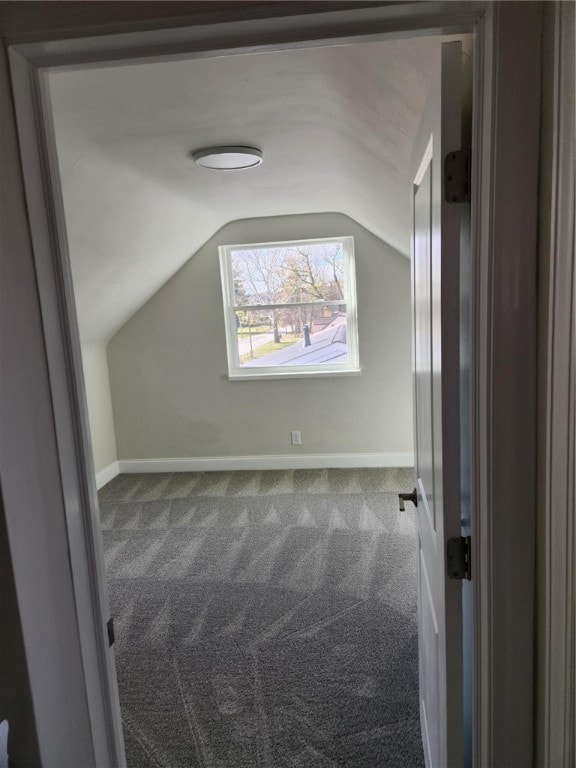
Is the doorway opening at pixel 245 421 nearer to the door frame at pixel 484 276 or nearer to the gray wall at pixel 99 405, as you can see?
the gray wall at pixel 99 405

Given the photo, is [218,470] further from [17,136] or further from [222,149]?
[17,136]

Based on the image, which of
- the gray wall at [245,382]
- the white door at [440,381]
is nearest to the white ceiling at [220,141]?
the white door at [440,381]

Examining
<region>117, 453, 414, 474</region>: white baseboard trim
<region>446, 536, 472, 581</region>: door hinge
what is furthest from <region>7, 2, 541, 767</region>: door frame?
<region>117, 453, 414, 474</region>: white baseboard trim

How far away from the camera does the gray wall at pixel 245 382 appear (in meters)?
4.50

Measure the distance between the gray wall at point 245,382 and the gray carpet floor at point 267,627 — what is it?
64cm

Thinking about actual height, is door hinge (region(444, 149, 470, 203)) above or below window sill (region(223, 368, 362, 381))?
above

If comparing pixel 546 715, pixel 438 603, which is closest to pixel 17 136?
pixel 438 603

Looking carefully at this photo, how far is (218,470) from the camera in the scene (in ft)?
16.1

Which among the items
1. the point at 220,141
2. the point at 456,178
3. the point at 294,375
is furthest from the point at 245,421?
the point at 456,178

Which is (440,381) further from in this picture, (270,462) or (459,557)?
(270,462)

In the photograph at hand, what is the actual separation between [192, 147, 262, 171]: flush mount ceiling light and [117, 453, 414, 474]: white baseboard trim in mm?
2788

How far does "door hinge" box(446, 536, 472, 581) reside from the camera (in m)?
1.07

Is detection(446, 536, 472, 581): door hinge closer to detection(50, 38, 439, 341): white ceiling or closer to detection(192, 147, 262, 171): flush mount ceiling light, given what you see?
detection(50, 38, 439, 341): white ceiling

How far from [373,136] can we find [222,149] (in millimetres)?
765
